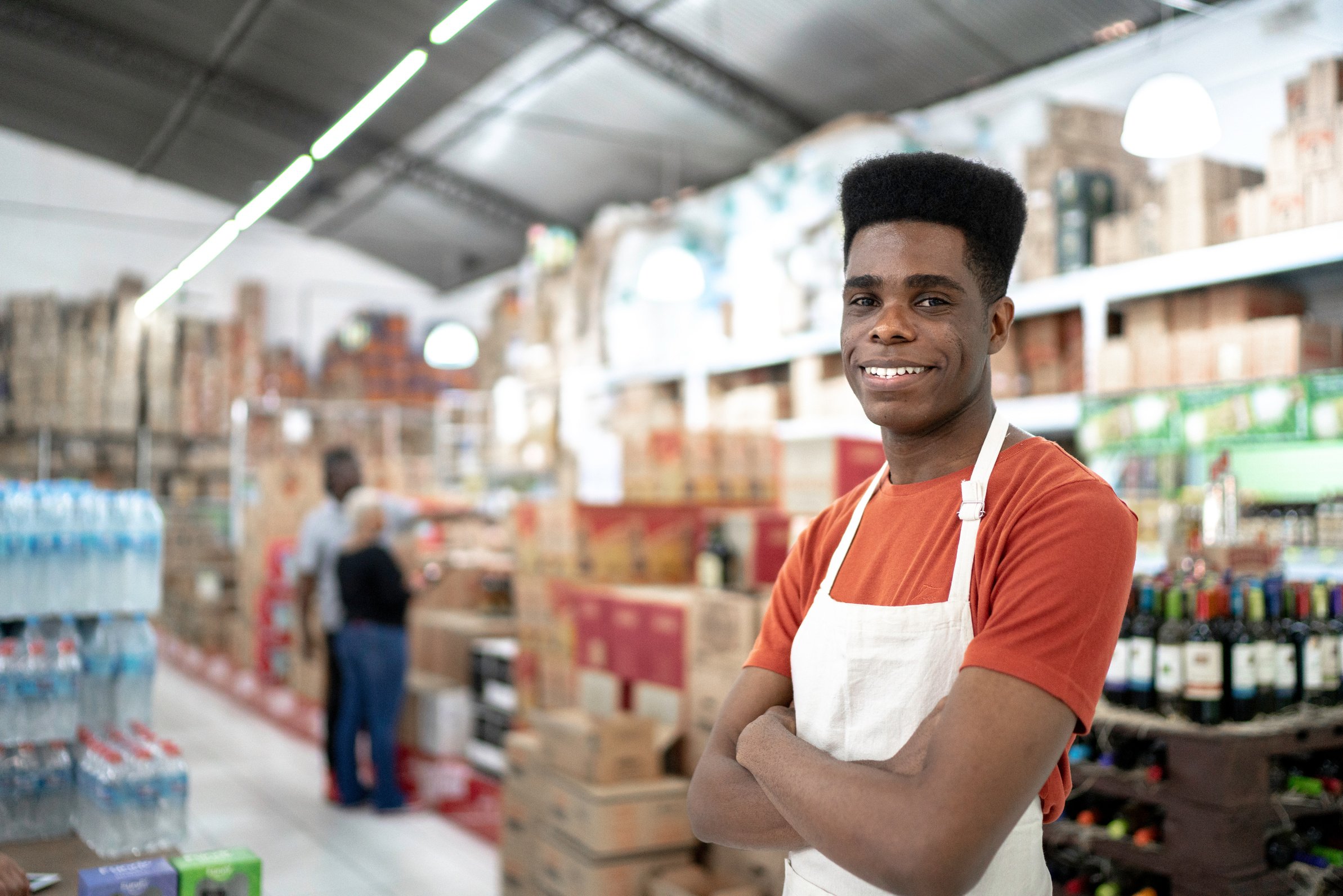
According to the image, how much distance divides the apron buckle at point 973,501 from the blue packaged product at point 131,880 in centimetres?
172

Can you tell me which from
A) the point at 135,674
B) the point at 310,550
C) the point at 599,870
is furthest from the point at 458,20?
the point at 310,550

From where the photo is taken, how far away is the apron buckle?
138 centimetres

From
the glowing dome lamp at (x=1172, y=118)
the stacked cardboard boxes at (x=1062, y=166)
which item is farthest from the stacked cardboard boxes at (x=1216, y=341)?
the glowing dome lamp at (x=1172, y=118)

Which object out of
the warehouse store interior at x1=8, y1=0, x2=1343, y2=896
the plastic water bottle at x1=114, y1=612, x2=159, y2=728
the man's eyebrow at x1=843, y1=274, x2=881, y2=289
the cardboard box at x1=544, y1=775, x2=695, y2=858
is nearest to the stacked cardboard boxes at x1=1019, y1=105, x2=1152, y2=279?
the warehouse store interior at x1=8, y1=0, x2=1343, y2=896

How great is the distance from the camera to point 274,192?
6758mm

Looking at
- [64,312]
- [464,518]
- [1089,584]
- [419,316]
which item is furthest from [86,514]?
[419,316]

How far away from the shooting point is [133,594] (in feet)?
10.3

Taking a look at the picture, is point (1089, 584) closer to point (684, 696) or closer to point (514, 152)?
point (684, 696)

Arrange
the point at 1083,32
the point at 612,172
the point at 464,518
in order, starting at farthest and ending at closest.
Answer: the point at 612,172, the point at 464,518, the point at 1083,32

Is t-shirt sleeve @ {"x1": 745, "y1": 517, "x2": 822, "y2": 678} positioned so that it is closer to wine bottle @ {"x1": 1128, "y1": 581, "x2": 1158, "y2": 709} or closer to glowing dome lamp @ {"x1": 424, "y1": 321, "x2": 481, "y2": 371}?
wine bottle @ {"x1": 1128, "y1": 581, "x2": 1158, "y2": 709}

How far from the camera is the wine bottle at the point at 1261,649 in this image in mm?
3154

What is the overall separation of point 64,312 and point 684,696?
1147 cm

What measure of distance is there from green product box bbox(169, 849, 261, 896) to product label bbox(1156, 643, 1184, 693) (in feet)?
7.86

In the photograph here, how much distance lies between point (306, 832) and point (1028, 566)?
17.9 feet
